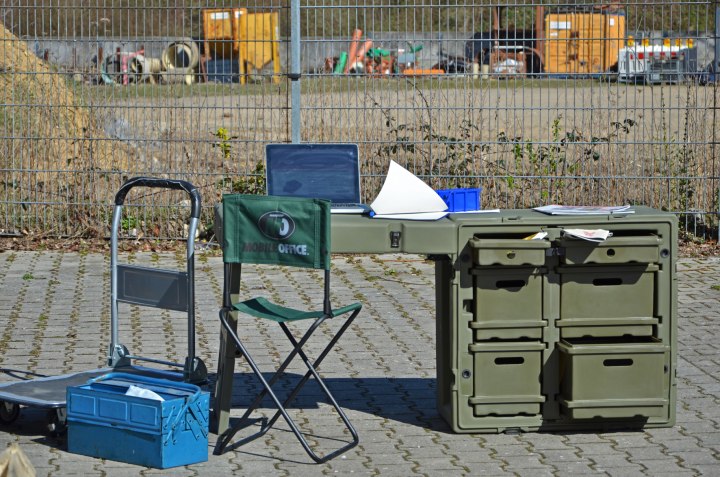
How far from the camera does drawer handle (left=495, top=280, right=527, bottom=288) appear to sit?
6.04 metres

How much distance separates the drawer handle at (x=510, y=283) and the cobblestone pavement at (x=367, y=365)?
0.82 m

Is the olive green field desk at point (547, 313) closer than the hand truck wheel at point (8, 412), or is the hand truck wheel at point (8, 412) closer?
the olive green field desk at point (547, 313)

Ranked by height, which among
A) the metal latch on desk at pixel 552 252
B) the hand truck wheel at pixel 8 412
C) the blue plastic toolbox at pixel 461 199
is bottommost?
the hand truck wheel at pixel 8 412

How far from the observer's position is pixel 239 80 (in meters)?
11.4

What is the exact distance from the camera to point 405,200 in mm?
6223

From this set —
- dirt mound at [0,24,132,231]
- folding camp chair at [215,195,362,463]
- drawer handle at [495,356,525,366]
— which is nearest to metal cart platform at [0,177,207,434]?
folding camp chair at [215,195,362,463]

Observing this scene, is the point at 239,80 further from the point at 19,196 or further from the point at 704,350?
the point at 704,350

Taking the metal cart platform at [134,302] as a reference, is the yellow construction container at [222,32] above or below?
above

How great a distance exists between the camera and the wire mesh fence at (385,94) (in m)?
11.4

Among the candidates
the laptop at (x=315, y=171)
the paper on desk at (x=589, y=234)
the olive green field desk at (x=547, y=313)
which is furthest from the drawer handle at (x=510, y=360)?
the laptop at (x=315, y=171)

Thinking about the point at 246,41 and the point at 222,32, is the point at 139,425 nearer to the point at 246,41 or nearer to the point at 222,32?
the point at 246,41

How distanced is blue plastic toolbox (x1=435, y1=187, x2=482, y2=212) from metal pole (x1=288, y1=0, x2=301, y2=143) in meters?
5.05

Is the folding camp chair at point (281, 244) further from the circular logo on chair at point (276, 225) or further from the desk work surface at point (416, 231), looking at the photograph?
the desk work surface at point (416, 231)

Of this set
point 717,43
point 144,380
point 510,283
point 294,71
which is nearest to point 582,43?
point 717,43
